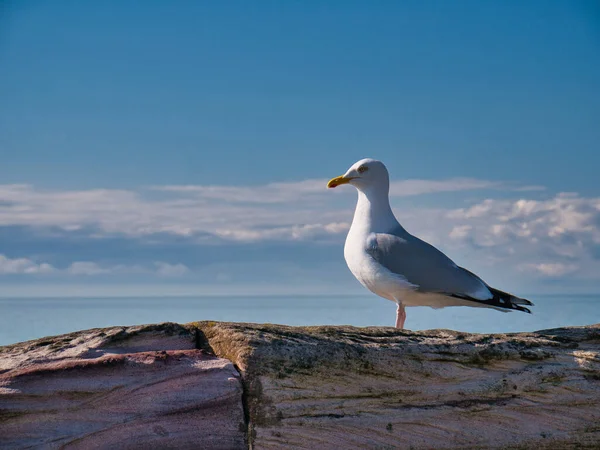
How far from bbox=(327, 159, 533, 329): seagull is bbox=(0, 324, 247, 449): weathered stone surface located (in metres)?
1.85

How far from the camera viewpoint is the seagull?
19.7 ft

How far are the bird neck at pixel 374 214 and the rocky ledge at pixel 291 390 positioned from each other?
1243mm

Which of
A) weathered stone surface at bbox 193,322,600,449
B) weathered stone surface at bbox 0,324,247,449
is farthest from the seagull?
weathered stone surface at bbox 0,324,247,449

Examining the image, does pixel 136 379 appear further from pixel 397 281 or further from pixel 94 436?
pixel 397 281

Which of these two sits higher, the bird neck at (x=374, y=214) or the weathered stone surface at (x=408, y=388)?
the bird neck at (x=374, y=214)

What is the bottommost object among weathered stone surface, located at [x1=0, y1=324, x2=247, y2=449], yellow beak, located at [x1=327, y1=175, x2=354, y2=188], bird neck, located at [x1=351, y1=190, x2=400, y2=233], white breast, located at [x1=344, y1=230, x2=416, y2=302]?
weathered stone surface, located at [x1=0, y1=324, x2=247, y2=449]

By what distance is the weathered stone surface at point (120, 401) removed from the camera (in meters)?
4.41

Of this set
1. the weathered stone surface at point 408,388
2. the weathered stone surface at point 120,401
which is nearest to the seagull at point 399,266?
the weathered stone surface at point 408,388

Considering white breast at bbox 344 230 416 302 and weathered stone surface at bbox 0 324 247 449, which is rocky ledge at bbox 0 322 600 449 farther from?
white breast at bbox 344 230 416 302

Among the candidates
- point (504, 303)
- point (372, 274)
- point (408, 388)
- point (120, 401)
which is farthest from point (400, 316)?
point (120, 401)

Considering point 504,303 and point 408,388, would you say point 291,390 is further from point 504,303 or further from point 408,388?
point 504,303

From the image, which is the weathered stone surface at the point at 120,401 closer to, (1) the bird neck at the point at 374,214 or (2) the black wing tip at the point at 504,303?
(1) the bird neck at the point at 374,214

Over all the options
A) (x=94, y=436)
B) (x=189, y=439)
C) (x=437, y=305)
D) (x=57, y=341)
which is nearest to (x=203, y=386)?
(x=189, y=439)

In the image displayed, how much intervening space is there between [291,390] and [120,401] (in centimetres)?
110
